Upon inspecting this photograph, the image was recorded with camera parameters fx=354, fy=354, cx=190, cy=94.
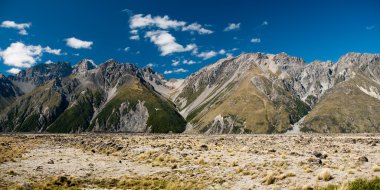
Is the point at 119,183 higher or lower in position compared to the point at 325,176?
lower

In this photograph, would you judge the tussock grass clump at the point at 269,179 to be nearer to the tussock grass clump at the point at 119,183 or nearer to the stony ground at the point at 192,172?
the stony ground at the point at 192,172

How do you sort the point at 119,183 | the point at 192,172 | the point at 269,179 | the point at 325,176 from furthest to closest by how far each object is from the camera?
the point at 192,172 < the point at 119,183 < the point at 269,179 < the point at 325,176

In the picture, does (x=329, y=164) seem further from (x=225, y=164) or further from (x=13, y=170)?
(x=13, y=170)

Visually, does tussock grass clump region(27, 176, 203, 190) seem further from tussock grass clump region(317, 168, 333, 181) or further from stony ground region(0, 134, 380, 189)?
tussock grass clump region(317, 168, 333, 181)

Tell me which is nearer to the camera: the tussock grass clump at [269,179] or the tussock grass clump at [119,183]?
the tussock grass clump at [269,179]

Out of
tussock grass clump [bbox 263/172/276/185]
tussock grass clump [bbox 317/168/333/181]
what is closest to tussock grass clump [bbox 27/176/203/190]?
tussock grass clump [bbox 263/172/276/185]

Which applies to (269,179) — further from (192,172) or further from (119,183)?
(119,183)

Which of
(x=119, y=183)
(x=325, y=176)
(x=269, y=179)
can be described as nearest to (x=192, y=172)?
(x=119, y=183)

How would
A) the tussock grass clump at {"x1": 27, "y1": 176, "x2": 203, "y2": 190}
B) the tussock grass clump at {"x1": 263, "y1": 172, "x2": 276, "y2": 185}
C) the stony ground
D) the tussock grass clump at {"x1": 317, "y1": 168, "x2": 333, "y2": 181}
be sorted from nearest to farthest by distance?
the tussock grass clump at {"x1": 317, "y1": 168, "x2": 333, "y2": 181}
the tussock grass clump at {"x1": 263, "y1": 172, "x2": 276, "y2": 185}
the stony ground
the tussock grass clump at {"x1": 27, "y1": 176, "x2": 203, "y2": 190}

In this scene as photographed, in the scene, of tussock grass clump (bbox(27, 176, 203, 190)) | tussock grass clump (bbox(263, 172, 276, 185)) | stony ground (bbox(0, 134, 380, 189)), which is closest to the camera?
tussock grass clump (bbox(263, 172, 276, 185))

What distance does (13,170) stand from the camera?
4294 centimetres

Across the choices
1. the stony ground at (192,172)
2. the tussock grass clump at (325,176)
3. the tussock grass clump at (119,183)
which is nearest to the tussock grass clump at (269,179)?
the stony ground at (192,172)

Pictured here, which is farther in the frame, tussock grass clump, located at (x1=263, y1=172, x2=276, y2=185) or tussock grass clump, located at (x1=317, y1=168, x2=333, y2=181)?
tussock grass clump, located at (x1=263, y1=172, x2=276, y2=185)

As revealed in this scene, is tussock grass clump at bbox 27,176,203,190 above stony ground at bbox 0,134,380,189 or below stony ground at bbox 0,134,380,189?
below
